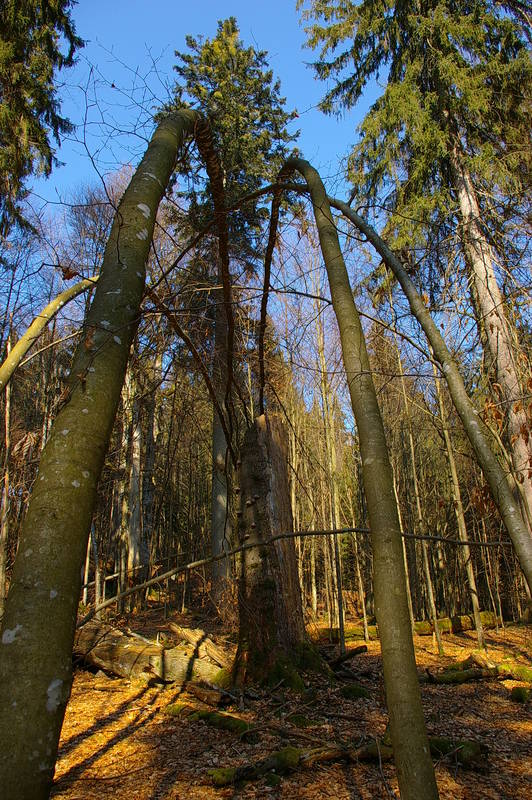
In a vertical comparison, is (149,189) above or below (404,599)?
above

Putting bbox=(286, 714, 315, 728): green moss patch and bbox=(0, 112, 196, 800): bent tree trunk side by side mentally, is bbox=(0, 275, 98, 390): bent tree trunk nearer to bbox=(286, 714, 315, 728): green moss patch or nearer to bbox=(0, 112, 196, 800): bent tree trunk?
bbox=(0, 112, 196, 800): bent tree trunk

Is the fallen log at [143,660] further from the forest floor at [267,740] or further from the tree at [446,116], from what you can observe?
the tree at [446,116]

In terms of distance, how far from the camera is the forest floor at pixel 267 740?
3.13m

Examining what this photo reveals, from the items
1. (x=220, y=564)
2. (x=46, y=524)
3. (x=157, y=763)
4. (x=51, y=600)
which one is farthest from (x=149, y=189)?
(x=220, y=564)

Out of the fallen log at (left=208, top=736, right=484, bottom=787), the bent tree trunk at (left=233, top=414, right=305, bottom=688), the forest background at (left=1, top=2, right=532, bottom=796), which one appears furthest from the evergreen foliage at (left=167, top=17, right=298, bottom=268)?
the fallen log at (left=208, top=736, right=484, bottom=787)

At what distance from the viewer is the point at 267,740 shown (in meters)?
3.94

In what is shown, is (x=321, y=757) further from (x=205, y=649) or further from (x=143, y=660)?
(x=143, y=660)

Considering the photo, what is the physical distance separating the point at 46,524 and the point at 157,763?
3.26 m

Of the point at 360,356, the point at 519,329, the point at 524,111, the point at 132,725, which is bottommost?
the point at 132,725

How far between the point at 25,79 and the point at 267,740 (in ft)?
30.7

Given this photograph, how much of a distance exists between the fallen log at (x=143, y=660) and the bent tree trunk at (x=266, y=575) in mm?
565

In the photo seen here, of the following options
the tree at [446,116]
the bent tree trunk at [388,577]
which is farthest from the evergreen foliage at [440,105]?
the bent tree trunk at [388,577]

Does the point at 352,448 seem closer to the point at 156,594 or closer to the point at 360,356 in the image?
the point at 156,594

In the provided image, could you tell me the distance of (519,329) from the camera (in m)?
5.19
